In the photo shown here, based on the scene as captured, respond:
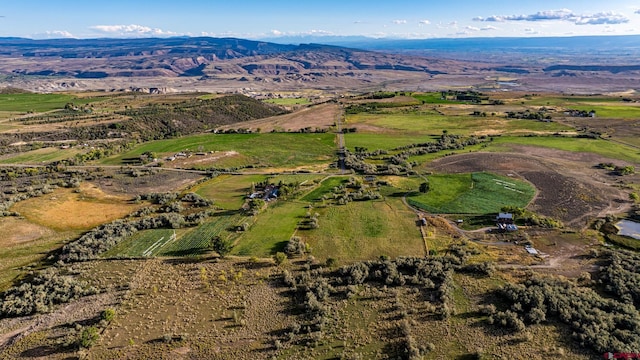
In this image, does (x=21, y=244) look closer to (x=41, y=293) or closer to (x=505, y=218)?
(x=41, y=293)

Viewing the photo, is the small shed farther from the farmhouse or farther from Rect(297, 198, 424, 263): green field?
Rect(297, 198, 424, 263): green field

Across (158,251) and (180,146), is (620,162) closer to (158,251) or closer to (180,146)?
(158,251)

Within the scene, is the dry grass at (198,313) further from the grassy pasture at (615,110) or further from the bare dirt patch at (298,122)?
the grassy pasture at (615,110)

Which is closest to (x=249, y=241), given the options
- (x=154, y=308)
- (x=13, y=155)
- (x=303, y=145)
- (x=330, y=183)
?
(x=154, y=308)

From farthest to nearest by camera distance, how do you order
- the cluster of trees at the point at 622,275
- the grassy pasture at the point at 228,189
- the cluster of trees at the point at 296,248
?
the grassy pasture at the point at 228,189
the cluster of trees at the point at 296,248
the cluster of trees at the point at 622,275

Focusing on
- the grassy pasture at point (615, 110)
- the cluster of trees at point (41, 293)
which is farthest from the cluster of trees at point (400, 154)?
the grassy pasture at point (615, 110)

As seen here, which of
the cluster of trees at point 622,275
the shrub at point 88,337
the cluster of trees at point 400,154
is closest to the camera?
the shrub at point 88,337

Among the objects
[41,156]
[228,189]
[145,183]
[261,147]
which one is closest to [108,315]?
[228,189]
